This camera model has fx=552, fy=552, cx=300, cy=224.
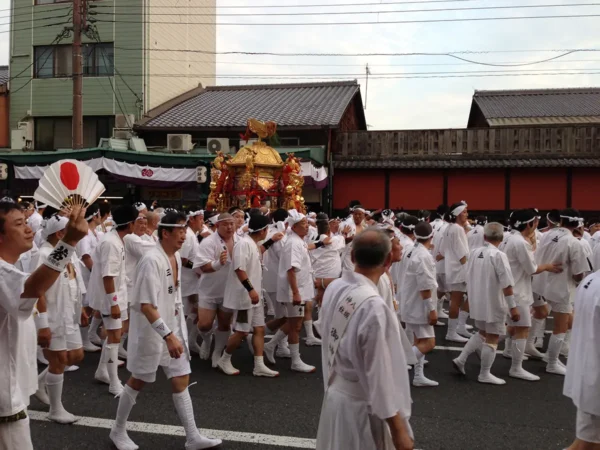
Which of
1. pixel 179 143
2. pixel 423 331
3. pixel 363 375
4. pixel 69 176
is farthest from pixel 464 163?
pixel 69 176

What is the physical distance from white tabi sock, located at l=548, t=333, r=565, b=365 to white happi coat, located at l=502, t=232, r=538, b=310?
535 millimetres

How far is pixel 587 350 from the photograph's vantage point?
11.6ft

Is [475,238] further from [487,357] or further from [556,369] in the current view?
[487,357]

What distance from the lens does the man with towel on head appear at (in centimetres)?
272

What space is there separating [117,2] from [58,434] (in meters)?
23.7

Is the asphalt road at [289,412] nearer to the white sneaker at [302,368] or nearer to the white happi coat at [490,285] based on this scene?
the white sneaker at [302,368]

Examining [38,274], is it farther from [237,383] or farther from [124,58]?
[124,58]

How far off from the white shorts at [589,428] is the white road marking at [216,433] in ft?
6.75

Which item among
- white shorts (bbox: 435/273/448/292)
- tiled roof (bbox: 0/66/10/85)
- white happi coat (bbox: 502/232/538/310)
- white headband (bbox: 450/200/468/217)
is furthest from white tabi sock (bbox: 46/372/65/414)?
tiled roof (bbox: 0/66/10/85)

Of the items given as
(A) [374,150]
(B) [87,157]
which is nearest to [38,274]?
(B) [87,157]

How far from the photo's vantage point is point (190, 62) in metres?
29.4

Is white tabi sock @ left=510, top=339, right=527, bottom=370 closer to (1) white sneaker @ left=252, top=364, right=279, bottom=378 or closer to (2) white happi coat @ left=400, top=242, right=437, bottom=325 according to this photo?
(2) white happi coat @ left=400, top=242, right=437, bottom=325

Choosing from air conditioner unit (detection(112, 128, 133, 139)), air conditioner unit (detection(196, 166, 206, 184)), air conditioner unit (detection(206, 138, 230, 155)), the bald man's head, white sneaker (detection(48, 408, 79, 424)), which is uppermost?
air conditioner unit (detection(112, 128, 133, 139))

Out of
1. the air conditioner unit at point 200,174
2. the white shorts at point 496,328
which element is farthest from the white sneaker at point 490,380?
the air conditioner unit at point 200,174
